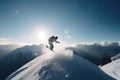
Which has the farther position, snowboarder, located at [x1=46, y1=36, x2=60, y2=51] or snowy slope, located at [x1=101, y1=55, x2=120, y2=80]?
snowboarder, located at [x1=46, y1=36, x2=60, y2=51]

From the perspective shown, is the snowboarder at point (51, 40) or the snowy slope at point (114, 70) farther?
the snowboarder at point (51, 40)

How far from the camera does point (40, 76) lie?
521 inches

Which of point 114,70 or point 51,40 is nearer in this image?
point 114,70

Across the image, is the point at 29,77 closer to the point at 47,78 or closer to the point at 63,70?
the point at 47,78

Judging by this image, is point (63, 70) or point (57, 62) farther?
point (57, 62)

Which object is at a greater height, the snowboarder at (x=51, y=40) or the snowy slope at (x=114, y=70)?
the snowboarder at (x=51, y=40)

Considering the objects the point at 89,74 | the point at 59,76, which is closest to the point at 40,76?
the point at 59,76

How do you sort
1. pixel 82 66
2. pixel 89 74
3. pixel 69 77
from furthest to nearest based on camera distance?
pixel 82 66 → pixel 89 74 → pixel 69 77

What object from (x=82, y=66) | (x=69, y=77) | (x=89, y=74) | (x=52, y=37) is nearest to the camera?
(x=69, y=77)

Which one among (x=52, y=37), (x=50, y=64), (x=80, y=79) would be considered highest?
(x=52, y=37)

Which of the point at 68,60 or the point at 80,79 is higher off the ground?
the point at 68,60

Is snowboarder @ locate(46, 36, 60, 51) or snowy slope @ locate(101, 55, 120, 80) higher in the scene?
snowboarder @ locate(46, 36, 60, 51)

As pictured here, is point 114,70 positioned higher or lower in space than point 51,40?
lower

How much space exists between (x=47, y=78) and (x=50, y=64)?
2.54 m
